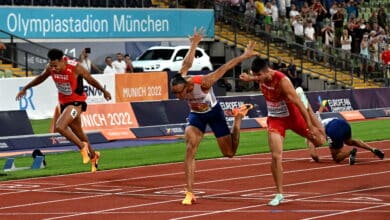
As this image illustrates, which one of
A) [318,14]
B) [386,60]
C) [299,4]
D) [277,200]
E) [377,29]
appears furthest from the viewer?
[299,4]

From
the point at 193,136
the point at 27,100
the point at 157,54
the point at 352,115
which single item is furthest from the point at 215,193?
the point at 157,54

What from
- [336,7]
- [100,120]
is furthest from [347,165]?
[336,7]

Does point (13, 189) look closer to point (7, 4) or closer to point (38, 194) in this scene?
point (38, 194)

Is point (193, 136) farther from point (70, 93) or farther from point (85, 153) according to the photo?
point (70, 93)

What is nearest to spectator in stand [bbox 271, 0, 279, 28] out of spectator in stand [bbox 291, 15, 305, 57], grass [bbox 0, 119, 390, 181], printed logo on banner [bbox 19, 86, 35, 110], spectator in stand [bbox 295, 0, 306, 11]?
spectator in stand [bbox 291, 15, 305, 57]

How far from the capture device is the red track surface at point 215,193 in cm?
1437

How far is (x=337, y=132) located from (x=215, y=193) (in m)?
4.36

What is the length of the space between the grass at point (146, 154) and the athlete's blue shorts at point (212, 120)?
193 inches

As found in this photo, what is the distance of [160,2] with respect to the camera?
47438 millimetres

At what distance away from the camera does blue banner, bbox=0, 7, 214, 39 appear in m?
40.2

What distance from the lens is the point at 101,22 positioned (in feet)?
142

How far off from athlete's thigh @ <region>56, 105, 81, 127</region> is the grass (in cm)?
136

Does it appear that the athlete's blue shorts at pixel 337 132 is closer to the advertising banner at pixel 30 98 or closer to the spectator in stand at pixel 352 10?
the advertising banner at pixel 30 98

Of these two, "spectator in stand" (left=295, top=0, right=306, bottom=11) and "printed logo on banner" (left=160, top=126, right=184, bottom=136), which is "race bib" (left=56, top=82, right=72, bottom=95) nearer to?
"printed logo on banner" (left=160, top=126, right=184, bottom=136)
